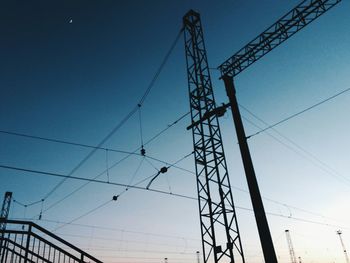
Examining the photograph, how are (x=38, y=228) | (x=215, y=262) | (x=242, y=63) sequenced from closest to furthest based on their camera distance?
(x=38, y=228) → (x=215, y=262) → (x=242, y=63)

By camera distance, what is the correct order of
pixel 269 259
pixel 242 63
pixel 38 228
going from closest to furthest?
pixel 38 228 < pixel 269 259 < pixel 242 63

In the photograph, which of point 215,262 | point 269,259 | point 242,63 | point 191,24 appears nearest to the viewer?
point 269,259

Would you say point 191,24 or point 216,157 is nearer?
point 216,157

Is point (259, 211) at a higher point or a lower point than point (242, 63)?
lower

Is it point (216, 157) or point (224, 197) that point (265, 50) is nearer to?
point (216, 157)

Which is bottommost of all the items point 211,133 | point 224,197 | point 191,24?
point 224,197

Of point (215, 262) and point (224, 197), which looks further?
point (224, 197)

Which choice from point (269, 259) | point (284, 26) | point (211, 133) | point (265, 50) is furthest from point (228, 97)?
point (269, 259)

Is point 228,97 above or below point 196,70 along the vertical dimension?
below

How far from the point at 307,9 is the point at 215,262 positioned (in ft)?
47.4

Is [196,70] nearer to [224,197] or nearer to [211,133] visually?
[211,133]

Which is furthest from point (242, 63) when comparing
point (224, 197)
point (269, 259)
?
point (269, 259)

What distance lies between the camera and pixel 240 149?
14844mm

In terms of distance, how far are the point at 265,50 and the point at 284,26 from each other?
165 centimetres
